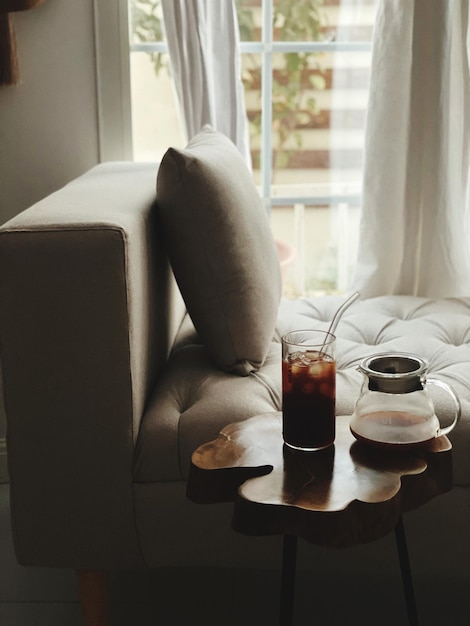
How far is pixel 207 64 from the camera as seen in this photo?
2.19 metres

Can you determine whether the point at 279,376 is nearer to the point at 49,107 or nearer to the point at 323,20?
the point at 49,107

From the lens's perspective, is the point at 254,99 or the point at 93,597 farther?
the point at 254,99

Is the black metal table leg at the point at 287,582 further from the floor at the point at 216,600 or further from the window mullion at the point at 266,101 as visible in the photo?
the window mullion at the point at 266,101

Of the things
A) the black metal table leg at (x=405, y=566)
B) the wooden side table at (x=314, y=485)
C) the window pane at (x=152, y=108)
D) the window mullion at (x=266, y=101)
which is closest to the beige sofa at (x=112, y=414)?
the black metal table leg at (x=405, y=566)

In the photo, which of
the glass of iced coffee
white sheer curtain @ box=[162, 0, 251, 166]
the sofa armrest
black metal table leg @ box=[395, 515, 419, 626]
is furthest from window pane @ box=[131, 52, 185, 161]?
black metal table leg @ box=[395, 515, 419, 626]

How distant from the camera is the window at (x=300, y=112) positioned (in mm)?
2314

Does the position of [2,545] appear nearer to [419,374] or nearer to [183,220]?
[183,220]

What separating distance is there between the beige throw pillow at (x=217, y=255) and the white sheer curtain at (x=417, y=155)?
0.65 meters

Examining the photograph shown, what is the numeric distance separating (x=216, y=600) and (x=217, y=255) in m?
0.72

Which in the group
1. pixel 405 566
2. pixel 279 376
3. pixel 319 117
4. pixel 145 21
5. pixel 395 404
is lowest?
pixel 405 566

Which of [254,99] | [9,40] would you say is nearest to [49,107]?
[9,40]

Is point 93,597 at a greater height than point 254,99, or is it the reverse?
point 254,99

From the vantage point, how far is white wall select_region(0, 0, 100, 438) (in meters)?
2.19

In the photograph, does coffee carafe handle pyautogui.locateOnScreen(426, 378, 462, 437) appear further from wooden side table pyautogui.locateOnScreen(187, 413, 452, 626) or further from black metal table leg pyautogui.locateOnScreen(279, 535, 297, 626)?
black metal table leg pyautogui.locateOnScreen(279, 535, 297, 626)
